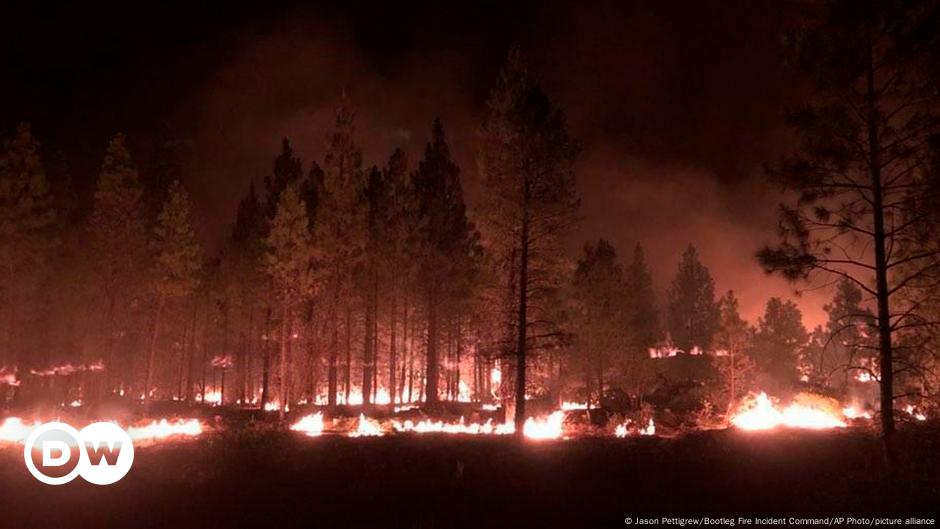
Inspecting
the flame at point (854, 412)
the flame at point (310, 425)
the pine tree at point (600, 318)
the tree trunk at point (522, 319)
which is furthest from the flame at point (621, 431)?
the pine tree at point (600, 318)

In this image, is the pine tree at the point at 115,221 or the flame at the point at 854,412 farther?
the pine tree at the point at 115,221

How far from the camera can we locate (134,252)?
36.3 m

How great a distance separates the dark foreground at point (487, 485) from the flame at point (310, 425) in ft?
16.2

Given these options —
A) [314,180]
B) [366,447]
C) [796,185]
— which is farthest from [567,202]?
[314,180]

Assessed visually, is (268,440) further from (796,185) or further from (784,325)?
(784,325)

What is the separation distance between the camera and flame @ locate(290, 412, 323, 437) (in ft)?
71.2

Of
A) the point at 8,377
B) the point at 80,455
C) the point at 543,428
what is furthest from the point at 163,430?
the point at 8,377

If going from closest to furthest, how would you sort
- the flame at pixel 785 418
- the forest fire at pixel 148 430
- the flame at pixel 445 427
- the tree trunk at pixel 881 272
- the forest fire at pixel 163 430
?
the tree trunk at pixel 881 272 < the forest fire at pixel 148 430 < the forest fire at pixel 163 430 < the flame at pixel 785 418 < the flame at pixel 445 427

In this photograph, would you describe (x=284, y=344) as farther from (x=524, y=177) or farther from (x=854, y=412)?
(x=854, y=412)

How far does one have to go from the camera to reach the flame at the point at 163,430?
1959 cm

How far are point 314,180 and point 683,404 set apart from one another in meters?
25.8

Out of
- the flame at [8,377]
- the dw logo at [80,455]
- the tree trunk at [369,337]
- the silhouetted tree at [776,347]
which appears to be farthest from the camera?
the silhouetted tree at [776,347]

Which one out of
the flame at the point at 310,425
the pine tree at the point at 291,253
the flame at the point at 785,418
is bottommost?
the flame at the point at 310,425

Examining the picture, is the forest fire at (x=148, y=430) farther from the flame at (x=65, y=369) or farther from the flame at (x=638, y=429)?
the flame at (x=65, y=369)
